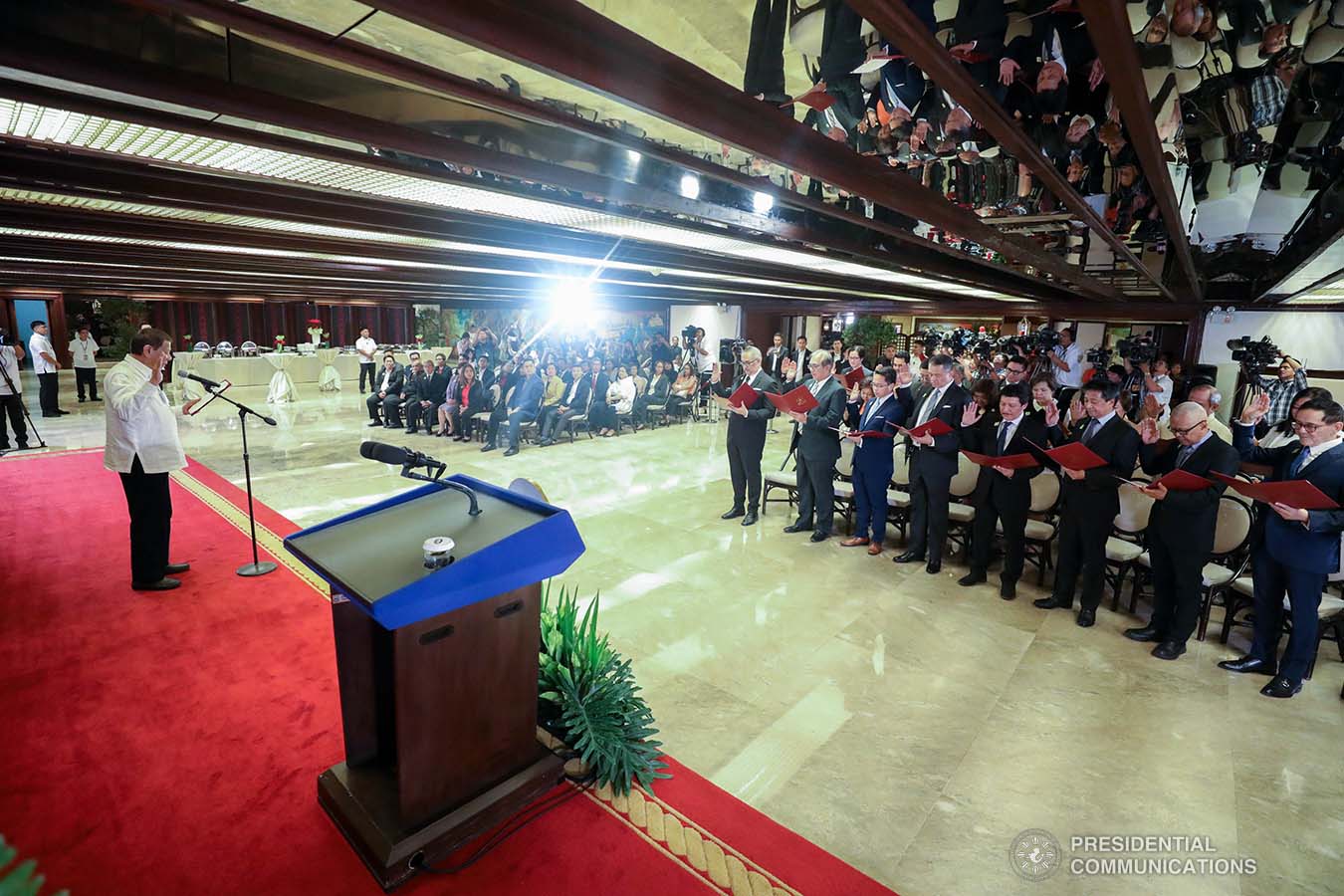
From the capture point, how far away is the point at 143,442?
374 cm

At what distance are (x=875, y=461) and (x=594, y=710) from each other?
3385mm

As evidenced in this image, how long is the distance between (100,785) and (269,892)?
101 centimetres

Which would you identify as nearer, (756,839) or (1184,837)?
(756,839)

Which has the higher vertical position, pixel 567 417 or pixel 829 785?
pixel 567 417

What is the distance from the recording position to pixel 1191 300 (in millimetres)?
11477

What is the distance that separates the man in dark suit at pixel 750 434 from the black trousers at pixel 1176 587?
2.90 metres

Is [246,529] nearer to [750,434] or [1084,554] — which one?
[750,434]

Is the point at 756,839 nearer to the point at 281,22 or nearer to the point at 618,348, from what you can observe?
the point at 281,22

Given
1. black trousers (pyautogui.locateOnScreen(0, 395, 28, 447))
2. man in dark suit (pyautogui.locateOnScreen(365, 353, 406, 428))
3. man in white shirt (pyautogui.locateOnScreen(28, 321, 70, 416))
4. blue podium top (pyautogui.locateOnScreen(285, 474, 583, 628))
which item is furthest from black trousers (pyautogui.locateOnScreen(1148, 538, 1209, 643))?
man in white shirt (pyautogui.locateOnScreen(28, 321, 70, 416))

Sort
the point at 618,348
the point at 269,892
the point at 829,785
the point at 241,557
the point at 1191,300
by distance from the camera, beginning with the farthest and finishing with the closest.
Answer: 1. the point at 618,348
2. the point at 1191,300
3. the point at 241,557
4. the point at 829,785
5. the point at 269,892

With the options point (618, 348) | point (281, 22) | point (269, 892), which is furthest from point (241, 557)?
point (618, 348)

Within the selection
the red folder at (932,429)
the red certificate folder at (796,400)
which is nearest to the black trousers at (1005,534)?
the red folder at (932,429)

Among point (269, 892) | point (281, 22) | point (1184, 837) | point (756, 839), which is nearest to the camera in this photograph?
point (281, 22)

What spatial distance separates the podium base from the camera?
1.98m
